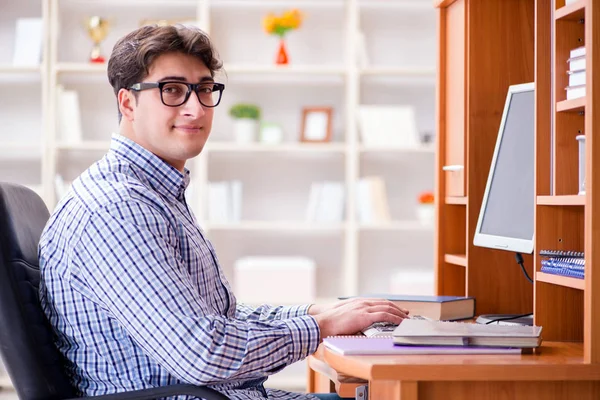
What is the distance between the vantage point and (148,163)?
5.72 ft

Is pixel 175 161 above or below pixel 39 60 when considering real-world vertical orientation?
below

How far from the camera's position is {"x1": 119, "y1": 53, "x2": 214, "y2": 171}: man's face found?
68.8 inches

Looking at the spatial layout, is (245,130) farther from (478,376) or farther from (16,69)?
(478,376)

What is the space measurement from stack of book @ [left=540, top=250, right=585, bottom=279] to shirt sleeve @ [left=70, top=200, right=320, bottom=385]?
56cm

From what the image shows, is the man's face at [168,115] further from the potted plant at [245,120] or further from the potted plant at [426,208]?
the potted plant at [426,208]

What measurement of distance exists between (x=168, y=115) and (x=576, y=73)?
0.81 metres

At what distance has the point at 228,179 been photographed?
4855 mm

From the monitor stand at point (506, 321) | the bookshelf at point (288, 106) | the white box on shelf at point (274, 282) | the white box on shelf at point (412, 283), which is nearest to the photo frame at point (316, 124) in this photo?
the bookshelf at point (288, 106)

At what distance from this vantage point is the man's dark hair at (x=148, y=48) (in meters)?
1.74

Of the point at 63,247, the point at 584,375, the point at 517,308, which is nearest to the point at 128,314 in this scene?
the point at 63,247

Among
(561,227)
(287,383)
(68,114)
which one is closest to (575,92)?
(561,227)

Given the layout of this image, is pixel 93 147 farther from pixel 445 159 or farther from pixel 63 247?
pixel 63 247

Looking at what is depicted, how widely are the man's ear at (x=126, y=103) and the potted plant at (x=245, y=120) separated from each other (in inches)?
112

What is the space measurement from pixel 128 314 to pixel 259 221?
339cm
